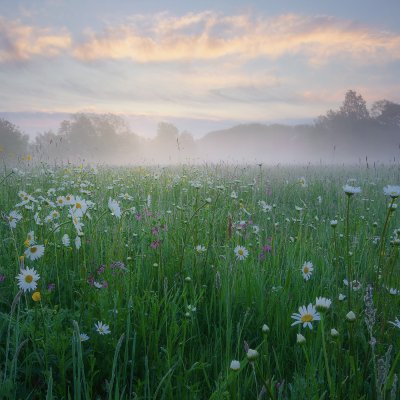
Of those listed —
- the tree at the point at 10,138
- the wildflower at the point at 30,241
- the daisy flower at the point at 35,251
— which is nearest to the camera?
the daisy flower at the point at 35,251

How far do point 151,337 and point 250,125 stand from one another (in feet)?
552

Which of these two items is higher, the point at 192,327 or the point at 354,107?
the point at 354,107

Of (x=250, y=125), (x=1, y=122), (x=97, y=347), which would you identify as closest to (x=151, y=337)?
(x=97, y=347)

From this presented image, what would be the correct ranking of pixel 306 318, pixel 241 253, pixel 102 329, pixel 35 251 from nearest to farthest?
pixel 306 318 → pixel 102 329 → pixel 35 251 → pixel 241 253

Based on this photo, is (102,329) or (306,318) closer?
(306,318)

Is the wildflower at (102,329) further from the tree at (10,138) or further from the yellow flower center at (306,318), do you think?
the tree at (10,138)

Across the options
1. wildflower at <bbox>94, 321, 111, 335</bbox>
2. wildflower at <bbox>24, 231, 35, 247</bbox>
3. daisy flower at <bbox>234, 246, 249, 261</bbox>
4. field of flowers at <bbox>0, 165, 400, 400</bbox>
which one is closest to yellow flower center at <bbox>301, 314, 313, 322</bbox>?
field of flowers at <bbox>0, 165, 400, 400</bbox>

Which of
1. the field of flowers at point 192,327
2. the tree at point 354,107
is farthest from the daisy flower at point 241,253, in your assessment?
the tree at point 354,107

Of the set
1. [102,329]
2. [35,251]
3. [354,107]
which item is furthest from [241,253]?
[354,107]

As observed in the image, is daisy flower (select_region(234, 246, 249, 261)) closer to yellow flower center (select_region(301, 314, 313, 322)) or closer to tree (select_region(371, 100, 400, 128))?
yellow flower center (select_region(301, 314, 313, 322))

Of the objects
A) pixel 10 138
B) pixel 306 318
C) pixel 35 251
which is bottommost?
pixel 306 318

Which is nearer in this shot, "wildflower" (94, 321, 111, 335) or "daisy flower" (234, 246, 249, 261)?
"wildflower" (94, 321, 111, 335)

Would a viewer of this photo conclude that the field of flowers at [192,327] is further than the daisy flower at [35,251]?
No

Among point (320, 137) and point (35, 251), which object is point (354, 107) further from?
point (35, 251)
